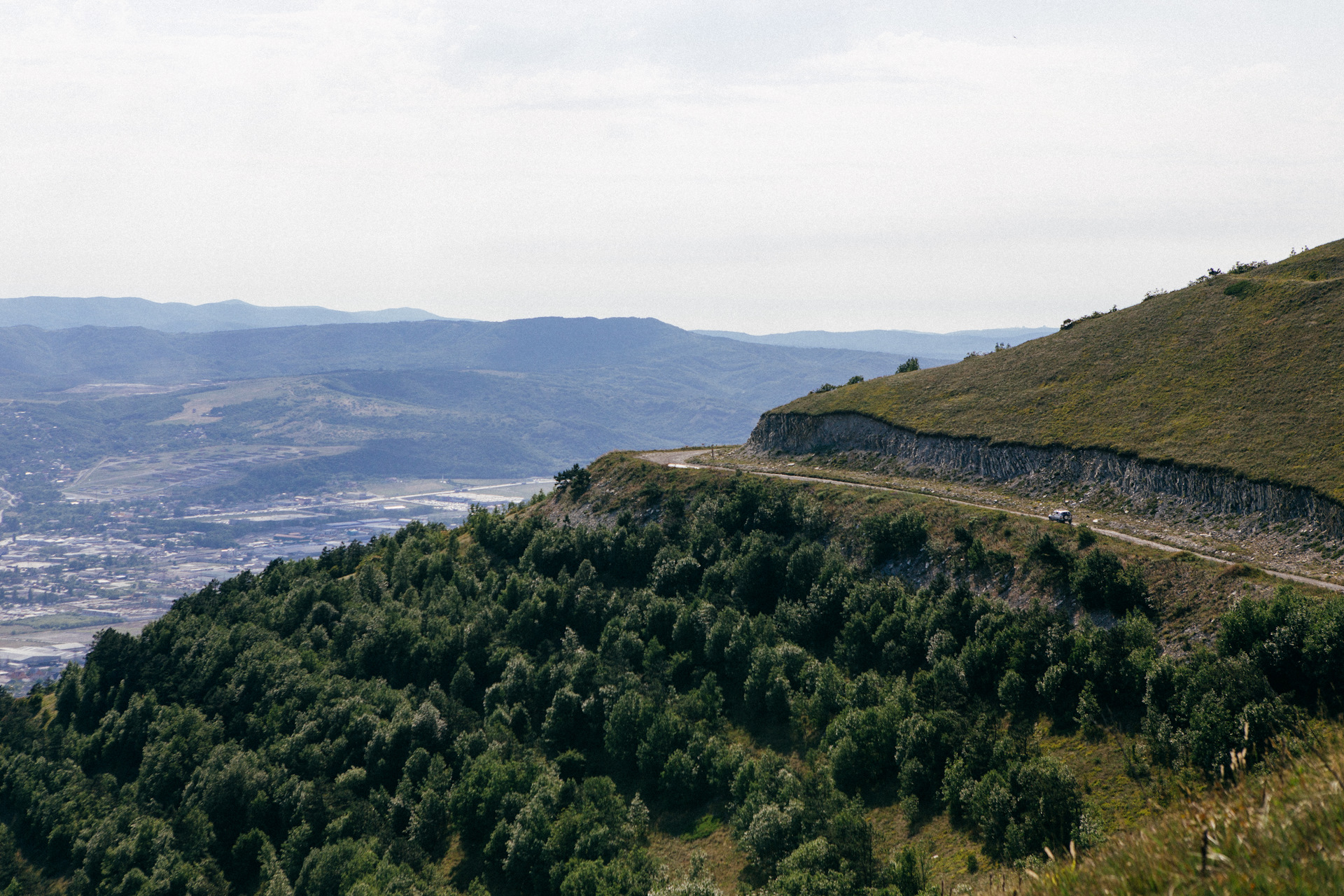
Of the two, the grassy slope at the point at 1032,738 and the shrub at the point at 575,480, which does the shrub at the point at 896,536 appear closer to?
the grassy slope at the point at 1032,738

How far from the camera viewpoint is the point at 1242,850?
1146 centimetres

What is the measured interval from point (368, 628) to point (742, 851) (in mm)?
56928

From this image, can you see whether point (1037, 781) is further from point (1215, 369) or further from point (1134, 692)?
point (1215, 369)

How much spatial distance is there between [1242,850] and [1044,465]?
68019mm

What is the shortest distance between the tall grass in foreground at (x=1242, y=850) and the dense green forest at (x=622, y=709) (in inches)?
739

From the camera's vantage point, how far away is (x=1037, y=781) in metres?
37.6

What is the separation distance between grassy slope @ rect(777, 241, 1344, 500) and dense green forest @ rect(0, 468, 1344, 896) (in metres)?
16.6

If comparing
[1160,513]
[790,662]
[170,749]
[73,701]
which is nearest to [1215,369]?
[1160,513]

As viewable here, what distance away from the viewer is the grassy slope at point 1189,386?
196ft

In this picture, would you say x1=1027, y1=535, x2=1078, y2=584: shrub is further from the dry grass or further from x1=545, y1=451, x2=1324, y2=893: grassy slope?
the dry grass

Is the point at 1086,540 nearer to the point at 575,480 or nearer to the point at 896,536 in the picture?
the point at 896,536

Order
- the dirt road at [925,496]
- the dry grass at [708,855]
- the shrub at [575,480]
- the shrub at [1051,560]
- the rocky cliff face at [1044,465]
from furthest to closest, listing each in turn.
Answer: the shrub at [575,480] → the shrub at [1051,560] → the rocky cliff face at [1044,465] → the dirt road at [925,496] → the dry grass at [708,855]

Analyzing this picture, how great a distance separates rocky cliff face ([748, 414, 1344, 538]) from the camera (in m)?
54.0

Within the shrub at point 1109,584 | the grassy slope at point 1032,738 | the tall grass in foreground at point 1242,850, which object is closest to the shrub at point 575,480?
the grassy slope at point 1032,738
